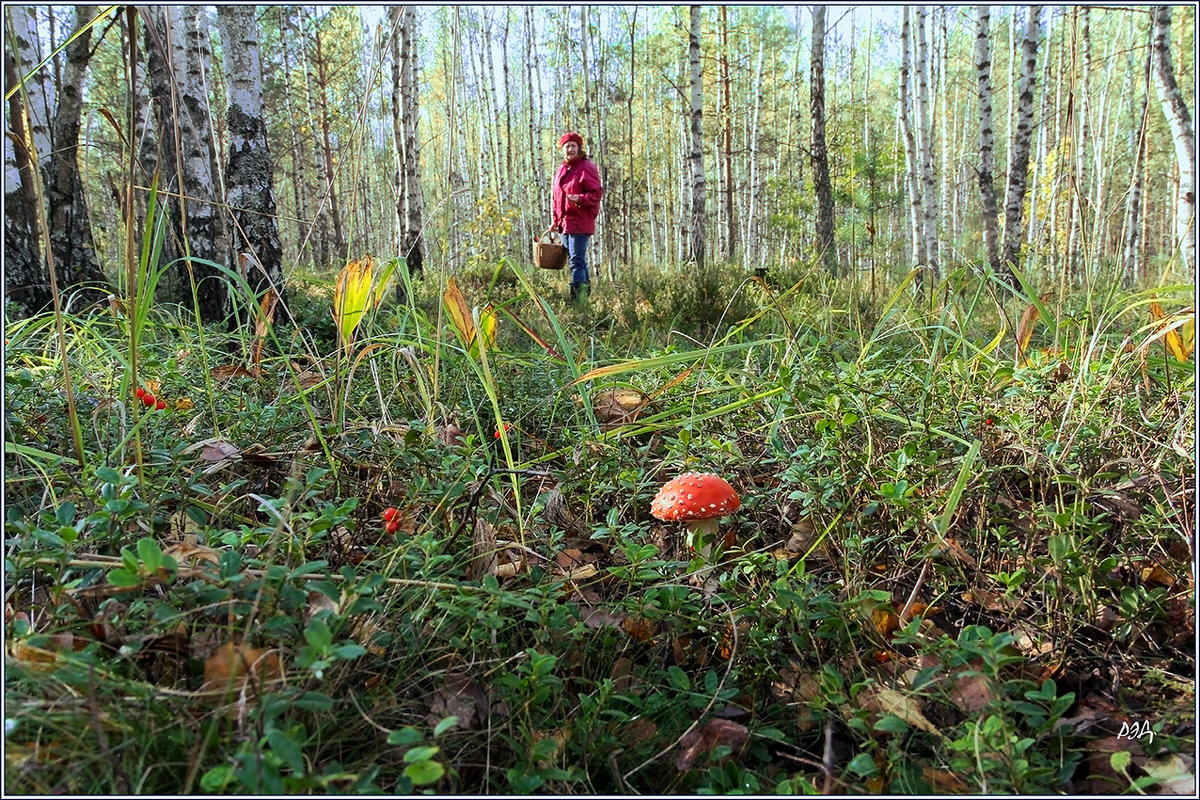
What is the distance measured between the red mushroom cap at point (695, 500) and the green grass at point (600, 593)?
0.15 m

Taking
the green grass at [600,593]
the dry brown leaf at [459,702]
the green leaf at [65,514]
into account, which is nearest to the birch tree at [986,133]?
the green grass at [600,593]

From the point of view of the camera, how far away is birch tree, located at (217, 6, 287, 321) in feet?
14.2

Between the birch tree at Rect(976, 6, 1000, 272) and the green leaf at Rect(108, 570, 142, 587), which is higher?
the birch tree at Rect(976, 6, 1000, 272)

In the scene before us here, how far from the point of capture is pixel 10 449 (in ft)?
4.53

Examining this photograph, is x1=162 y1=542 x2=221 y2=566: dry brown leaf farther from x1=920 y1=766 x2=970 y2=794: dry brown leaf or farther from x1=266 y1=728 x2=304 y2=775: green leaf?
x1=920 y1=766 x2=970 y2=794: dry brown leaf

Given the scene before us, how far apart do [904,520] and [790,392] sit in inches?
20.3

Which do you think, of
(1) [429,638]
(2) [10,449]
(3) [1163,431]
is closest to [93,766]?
(1) [429,638]

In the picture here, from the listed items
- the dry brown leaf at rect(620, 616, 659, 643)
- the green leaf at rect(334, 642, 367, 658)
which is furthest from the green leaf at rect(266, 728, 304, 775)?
the dry brown leaf at rect(620, 616, 659, 643)

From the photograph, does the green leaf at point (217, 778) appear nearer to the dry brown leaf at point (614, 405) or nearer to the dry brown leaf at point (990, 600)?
the dry brown leaf at point (990, 600)

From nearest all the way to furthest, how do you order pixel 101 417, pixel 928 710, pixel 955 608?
1. pixel 928 710
2. pixel 955 608
3. pixel 101 417

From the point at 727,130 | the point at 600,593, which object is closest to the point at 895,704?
the point at 600,593

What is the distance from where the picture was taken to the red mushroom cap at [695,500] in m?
1.66

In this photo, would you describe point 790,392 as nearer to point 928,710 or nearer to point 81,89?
point 928,710

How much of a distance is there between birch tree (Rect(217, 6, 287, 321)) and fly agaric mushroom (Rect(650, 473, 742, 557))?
137 inches
